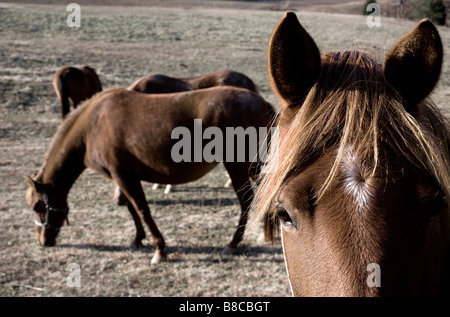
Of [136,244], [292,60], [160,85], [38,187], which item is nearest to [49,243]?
[38,187]

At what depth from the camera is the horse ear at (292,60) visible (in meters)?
1.29

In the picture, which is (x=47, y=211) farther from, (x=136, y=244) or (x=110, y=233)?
(x=136, y=244)

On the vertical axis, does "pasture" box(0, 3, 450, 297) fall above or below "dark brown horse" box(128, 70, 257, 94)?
below

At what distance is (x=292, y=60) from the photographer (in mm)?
1350

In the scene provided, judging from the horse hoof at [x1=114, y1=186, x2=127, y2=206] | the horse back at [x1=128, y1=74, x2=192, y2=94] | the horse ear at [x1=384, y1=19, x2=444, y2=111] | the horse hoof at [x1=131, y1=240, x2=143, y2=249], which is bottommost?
the horse hoof at [x1=131, y1=240, x2=143, y2=249]

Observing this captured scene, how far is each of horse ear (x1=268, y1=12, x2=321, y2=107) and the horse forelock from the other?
6 cm

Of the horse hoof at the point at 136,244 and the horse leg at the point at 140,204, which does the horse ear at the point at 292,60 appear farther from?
the horse hoof at the point at 136,244

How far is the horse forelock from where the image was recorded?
1131 mm

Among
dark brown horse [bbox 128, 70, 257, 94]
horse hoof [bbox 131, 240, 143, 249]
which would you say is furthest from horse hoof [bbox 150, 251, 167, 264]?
dark brown horse [bbox 128, 70, 257, 94]

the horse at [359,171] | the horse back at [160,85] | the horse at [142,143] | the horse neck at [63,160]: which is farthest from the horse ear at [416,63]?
the horse back at [160,85]

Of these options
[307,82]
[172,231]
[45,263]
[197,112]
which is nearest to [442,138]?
[307,82]

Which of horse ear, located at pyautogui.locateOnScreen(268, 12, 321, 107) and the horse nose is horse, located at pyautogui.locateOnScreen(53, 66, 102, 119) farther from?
horse ear, located at pyautogui.locateOnScreen(268, 12, 321, 107)

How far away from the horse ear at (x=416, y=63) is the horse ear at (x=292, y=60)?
0.26 metres

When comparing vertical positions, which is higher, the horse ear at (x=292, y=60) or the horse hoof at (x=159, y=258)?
the horse ear at (x=292, y=60)
